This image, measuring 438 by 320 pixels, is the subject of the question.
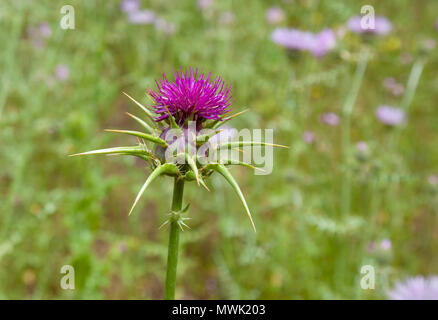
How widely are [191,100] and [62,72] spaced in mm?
3250

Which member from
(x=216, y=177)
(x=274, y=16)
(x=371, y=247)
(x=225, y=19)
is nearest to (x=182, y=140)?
(x=216, y=177)

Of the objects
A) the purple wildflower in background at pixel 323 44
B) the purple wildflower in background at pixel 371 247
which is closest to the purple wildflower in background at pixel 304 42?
the purple wildflower in background at pixel 323 44

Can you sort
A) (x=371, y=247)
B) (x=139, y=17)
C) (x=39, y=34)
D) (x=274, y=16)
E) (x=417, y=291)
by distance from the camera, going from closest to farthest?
(x=417, y=291)
(x=371, y=247)
(x=139, y=17)
(x=39, y=34)
(x=274, y=16)

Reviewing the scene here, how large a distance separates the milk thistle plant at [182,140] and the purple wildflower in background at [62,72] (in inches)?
A: 121

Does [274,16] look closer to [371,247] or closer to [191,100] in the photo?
[371,247]

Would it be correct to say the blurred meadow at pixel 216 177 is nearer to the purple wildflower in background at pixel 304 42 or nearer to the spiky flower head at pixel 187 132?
the purple wildflower in background at pixel 304 42

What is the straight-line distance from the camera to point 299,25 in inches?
213

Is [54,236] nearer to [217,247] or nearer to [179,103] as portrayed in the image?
[217,247]

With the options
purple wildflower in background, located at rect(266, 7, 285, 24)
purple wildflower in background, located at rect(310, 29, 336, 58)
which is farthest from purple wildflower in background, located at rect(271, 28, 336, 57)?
purple wildflower in background, located at rect(266, 7, 285, 24)

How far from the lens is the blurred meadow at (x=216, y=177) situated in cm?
281

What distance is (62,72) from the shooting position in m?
4.15

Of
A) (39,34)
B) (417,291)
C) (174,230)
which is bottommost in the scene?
(417,291)

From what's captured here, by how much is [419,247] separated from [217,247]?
186 centimetres

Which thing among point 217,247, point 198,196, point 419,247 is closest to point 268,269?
point 217,247
